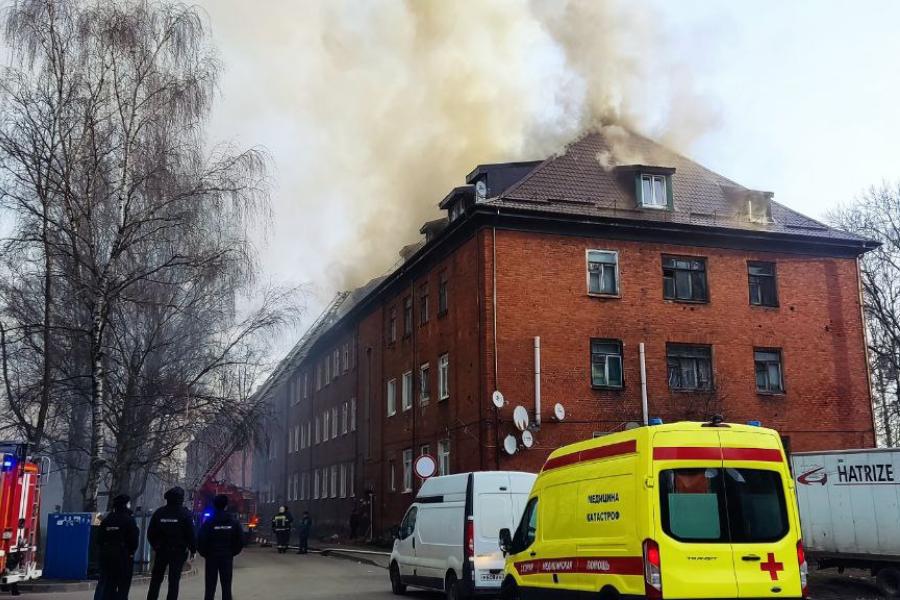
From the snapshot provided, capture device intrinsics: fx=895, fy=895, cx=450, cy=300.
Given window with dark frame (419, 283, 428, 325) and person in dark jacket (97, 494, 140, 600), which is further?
window with dark frame (419, 283, 428, 325)

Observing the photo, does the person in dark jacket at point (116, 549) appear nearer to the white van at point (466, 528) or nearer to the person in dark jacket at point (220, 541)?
the person in dark jacket at point (220, 541)

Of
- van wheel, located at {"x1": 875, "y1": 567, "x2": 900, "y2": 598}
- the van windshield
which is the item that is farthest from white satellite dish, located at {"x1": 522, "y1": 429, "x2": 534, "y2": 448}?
the van windshield

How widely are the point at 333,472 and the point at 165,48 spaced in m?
26.6

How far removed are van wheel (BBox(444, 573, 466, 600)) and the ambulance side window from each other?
10.3ft

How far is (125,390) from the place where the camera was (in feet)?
75.3

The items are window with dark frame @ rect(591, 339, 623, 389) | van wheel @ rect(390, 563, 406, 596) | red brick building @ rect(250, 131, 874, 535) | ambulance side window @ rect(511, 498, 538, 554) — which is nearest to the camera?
ambulance side window @ rect(511, 498, 538, 554)

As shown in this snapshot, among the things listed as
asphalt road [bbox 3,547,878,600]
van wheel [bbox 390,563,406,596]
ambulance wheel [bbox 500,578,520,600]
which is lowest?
asphalt road [bbox 3,547,878,600]

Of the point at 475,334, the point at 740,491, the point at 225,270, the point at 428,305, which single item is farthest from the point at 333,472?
the point at 740,491

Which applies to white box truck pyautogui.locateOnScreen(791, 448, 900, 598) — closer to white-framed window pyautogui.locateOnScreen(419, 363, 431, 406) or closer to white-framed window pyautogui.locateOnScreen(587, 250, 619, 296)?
white-framed window pyautogui.locateOnScreen(587, 250, 619, 296)

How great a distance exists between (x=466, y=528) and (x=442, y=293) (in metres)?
16.8

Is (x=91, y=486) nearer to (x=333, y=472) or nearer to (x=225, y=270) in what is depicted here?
(x=225, y=270)

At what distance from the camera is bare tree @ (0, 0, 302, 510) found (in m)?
19.8

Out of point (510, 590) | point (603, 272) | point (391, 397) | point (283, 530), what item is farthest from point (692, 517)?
point (283, 530)

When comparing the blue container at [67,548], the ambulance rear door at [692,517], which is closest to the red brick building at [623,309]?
the blue container at [67,548]
